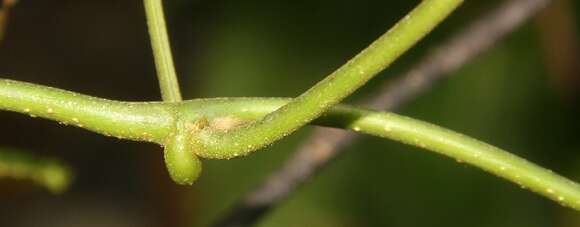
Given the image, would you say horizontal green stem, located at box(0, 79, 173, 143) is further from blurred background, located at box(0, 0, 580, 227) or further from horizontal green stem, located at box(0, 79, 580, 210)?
blurred background, located at box(0, 0, 580, 227)

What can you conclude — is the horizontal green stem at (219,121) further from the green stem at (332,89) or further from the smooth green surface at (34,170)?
the smooth green surface at (34,170)

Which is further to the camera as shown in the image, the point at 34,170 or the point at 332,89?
the point at 34,170

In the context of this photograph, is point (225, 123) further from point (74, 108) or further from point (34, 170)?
point (34, 170)

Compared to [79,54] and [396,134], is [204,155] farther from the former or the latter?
[79,54]

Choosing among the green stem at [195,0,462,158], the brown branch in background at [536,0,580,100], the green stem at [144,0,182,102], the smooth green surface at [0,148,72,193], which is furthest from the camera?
the brown branch in background at [536,0,580,100]

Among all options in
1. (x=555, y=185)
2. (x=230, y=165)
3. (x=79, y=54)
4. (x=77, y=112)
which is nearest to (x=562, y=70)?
(x=230, y=165)

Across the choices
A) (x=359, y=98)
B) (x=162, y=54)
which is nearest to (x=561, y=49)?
(x=359, y=98)

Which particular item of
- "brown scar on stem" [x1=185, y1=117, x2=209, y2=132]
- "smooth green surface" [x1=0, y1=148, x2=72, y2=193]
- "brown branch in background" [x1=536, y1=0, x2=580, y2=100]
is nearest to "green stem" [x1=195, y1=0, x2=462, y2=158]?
"brown scar on stem" [x1=185, y1=117, x2=209, y2=132]
